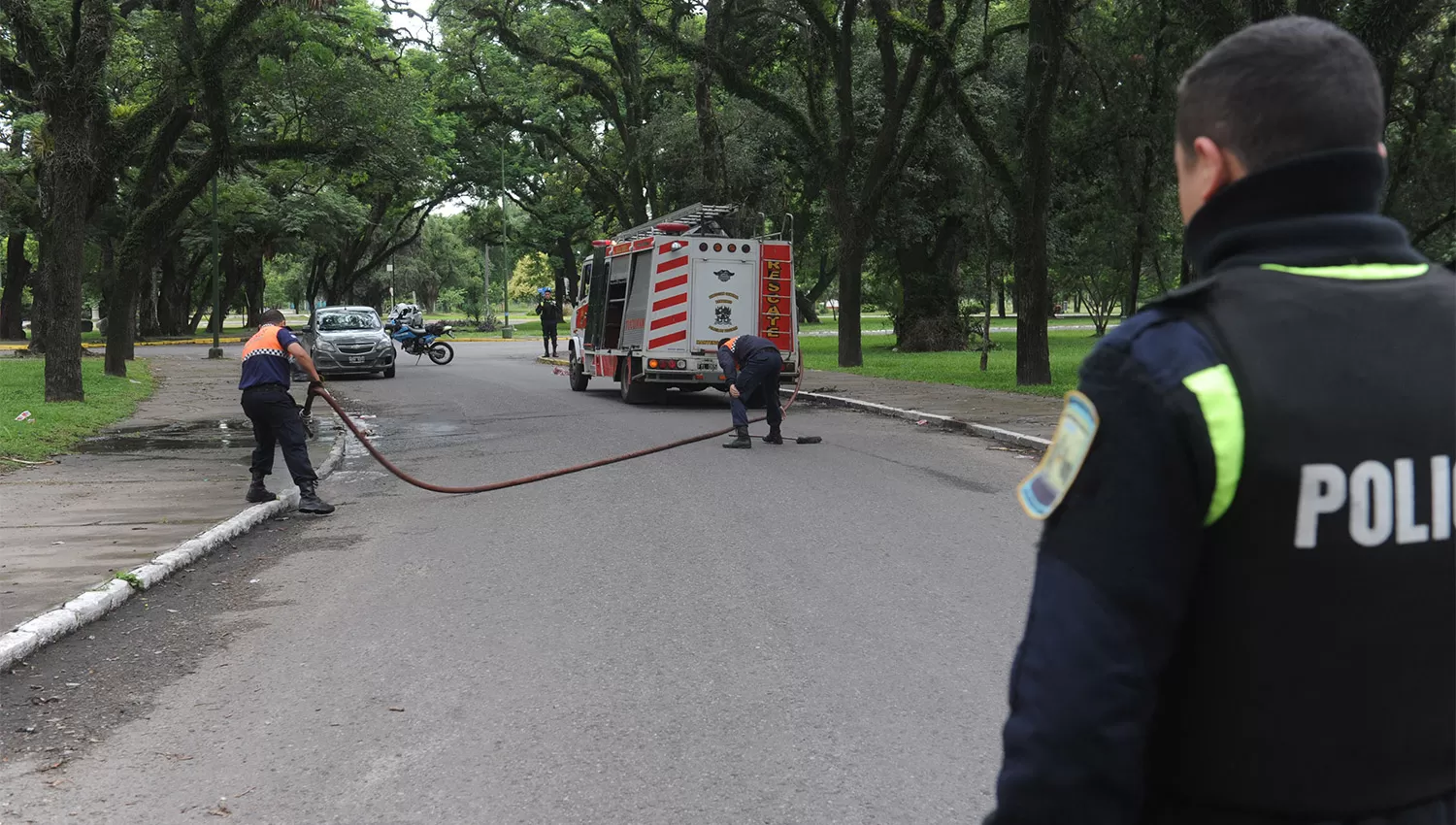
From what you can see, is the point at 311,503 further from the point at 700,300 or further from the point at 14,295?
the point at 14,295

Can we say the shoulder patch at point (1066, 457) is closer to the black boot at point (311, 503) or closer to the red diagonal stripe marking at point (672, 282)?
the black boot at point (311, 503)

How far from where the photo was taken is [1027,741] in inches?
59.6

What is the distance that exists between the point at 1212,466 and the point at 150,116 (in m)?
25.5

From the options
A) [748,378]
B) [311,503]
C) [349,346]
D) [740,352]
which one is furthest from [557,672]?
[349,346]

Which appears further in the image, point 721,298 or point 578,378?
point 578,378

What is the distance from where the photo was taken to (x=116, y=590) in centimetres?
714

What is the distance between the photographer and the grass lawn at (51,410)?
13883 mm

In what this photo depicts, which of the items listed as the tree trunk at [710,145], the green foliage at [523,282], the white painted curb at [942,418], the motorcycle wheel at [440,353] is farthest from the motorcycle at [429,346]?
the green foliage at [523,282]

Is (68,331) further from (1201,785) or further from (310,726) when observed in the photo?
(1201,785)

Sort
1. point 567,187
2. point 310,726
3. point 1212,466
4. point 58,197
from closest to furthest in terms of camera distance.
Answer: point 1212,466 → point 310,726 → point 58,197 → point 567,187

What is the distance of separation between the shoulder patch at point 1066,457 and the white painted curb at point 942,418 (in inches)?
414

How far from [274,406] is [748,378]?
18.4 feet

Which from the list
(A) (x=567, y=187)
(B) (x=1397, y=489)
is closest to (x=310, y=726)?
(B) (x=1397, y=489)

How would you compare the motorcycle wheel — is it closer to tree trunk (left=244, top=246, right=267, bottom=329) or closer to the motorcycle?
the motorcycle
